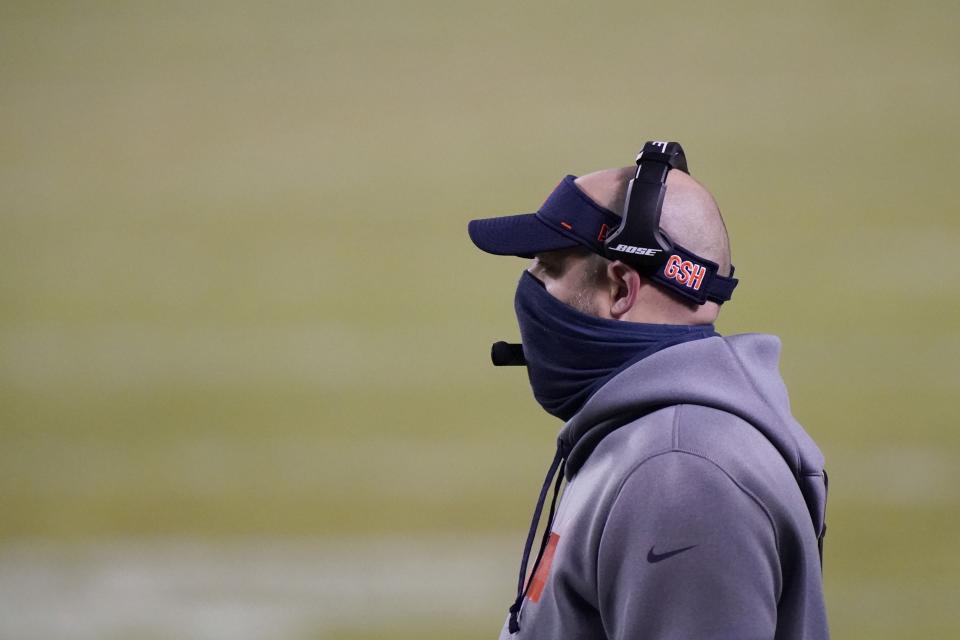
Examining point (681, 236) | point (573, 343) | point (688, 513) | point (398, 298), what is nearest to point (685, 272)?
point (681, 236)

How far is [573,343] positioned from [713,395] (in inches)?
8.0

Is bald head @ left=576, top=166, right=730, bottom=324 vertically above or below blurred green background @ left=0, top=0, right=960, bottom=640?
below

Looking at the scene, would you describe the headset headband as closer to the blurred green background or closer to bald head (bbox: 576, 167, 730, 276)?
bald head (bbox: 576, 167, 730, 276)

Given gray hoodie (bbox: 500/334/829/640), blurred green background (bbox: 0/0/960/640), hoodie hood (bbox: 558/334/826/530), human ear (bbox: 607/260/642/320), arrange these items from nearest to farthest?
gray hoodie (bbox: 500/334/829/640), hoodie hood (bbox: 558/334/826/530), human ear (bbox: 607/260/642/320), blurred green background (bbox: 0/0/960/640)

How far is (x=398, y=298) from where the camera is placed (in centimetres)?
256

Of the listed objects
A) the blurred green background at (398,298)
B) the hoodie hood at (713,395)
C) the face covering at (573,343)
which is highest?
the blurred green background at (398,298)

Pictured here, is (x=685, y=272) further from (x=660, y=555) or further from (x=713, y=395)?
(x=660, y=555)

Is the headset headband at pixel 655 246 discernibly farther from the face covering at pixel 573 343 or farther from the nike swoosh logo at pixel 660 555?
the nike swoosh logo at pixel 660 555

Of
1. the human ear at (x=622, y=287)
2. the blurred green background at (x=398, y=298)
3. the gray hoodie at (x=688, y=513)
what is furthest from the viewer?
the blurred green background at (x=398, y=298)

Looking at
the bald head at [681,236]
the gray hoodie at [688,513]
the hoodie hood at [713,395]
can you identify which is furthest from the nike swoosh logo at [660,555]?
the bald head at [681,236]

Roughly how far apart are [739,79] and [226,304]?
4.52 feet

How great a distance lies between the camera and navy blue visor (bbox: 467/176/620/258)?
124 cm

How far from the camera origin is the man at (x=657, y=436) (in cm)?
102

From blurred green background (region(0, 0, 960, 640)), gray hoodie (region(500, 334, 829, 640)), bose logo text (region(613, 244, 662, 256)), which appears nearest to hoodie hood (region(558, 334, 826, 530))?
gray hoodie (region(500, 334, 829, 640))
